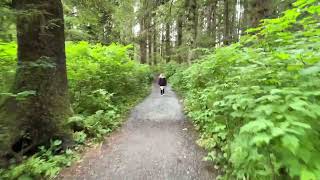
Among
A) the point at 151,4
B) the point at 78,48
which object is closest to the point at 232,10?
the point at 151,4

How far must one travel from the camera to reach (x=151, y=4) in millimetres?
17672

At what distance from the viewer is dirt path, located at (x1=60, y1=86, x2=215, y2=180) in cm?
476

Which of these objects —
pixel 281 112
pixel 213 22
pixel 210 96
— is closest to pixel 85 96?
pixel 210 96

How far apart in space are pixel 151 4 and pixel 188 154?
1412cm

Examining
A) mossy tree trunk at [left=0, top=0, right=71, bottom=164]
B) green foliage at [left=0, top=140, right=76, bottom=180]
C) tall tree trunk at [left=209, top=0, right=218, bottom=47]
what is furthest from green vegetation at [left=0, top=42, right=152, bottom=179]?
tall tree trunk at [left=209, top=0, right=218, bottom=47]

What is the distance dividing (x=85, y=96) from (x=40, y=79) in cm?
284

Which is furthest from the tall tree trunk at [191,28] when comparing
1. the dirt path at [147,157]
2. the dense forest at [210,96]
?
the dirt path at [147,157]

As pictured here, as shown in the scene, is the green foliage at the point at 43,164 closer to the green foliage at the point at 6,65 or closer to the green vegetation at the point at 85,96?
the green vegetation at the point at 85,96

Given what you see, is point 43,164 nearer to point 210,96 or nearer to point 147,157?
point 147,157

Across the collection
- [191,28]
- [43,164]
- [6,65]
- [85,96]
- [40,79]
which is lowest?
[43,164]

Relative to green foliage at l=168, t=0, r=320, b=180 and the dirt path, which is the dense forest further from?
the dirt path

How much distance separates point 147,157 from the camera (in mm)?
5555

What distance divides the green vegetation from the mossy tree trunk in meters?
0.29

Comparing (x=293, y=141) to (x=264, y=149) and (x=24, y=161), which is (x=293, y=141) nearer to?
(x=264, y=149)
